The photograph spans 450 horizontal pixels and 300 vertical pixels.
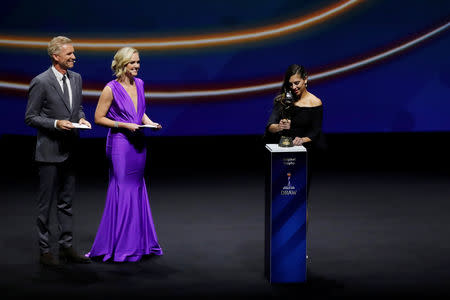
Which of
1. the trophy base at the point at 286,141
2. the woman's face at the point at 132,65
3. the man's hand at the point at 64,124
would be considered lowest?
the trophy base at the point at 286,141

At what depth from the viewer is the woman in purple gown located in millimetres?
5059

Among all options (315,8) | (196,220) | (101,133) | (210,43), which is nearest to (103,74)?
(101,133)

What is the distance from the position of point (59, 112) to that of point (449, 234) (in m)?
3.16

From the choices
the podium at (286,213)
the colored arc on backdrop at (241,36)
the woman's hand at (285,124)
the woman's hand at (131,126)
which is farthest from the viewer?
the colored arc on backdrop at (241,36)

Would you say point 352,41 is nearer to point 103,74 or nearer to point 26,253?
point 103,74

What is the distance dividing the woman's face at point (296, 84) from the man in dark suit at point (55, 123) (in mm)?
1340

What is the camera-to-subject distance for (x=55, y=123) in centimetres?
480

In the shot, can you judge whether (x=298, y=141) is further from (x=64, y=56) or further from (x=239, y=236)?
(x=64, y=56)

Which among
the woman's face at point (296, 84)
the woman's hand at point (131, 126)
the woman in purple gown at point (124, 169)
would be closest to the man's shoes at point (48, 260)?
the woman in purple gown at point (124, 169)

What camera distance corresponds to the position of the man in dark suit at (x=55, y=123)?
4.84 meters

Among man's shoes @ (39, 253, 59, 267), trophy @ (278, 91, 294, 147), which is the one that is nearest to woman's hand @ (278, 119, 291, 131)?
trophy @ (278, 91, 294, 147)

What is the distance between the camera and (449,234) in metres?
5.92

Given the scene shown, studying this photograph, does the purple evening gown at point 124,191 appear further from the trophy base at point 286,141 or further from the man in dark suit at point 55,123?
the trophy base at point 286,141

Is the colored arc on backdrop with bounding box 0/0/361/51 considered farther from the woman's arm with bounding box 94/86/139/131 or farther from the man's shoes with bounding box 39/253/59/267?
the man's shoes with bounding box 39/253/59/267
